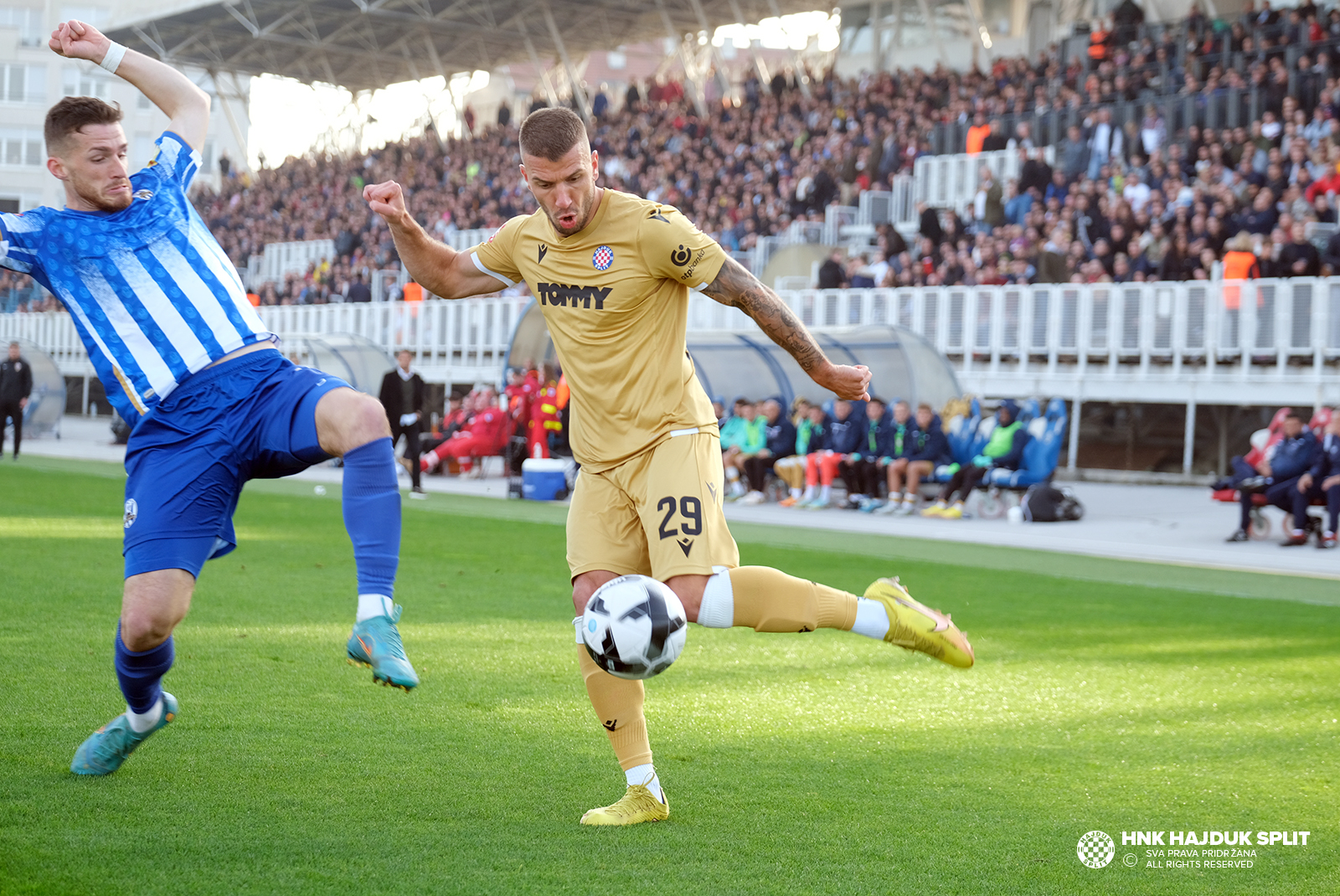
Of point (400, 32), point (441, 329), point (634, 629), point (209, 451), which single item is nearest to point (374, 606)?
point (634, 629)

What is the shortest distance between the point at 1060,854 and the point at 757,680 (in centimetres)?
299

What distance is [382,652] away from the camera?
3.94m

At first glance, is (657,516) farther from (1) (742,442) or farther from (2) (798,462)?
(1) (742,442)

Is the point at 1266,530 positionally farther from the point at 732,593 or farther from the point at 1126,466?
the point at 732,593

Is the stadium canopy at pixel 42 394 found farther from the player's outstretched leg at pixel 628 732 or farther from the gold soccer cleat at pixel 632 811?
the gold soccer cleat at pixel 632 811

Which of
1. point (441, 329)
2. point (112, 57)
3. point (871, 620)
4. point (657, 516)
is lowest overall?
point (871, 620)

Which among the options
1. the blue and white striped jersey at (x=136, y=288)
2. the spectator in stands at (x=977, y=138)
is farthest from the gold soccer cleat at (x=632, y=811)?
the spectator in stands at (x=977, y=138)

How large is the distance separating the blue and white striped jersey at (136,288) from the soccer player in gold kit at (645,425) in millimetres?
656

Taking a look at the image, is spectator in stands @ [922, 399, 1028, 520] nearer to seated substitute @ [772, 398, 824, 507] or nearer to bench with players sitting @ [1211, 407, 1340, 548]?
seated substitute @ [772, 398, 824, 507]

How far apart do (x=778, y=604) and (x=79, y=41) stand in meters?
2.97

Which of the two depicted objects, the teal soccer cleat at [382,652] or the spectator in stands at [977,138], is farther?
the spectator in stands at [977,138]

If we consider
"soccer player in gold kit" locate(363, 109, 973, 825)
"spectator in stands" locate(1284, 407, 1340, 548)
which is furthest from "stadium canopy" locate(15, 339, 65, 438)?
"soccer player in gold kit" locate(363, 109, 973, 825)

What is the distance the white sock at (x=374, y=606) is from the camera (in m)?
4.05

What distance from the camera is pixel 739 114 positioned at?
1416 inches
